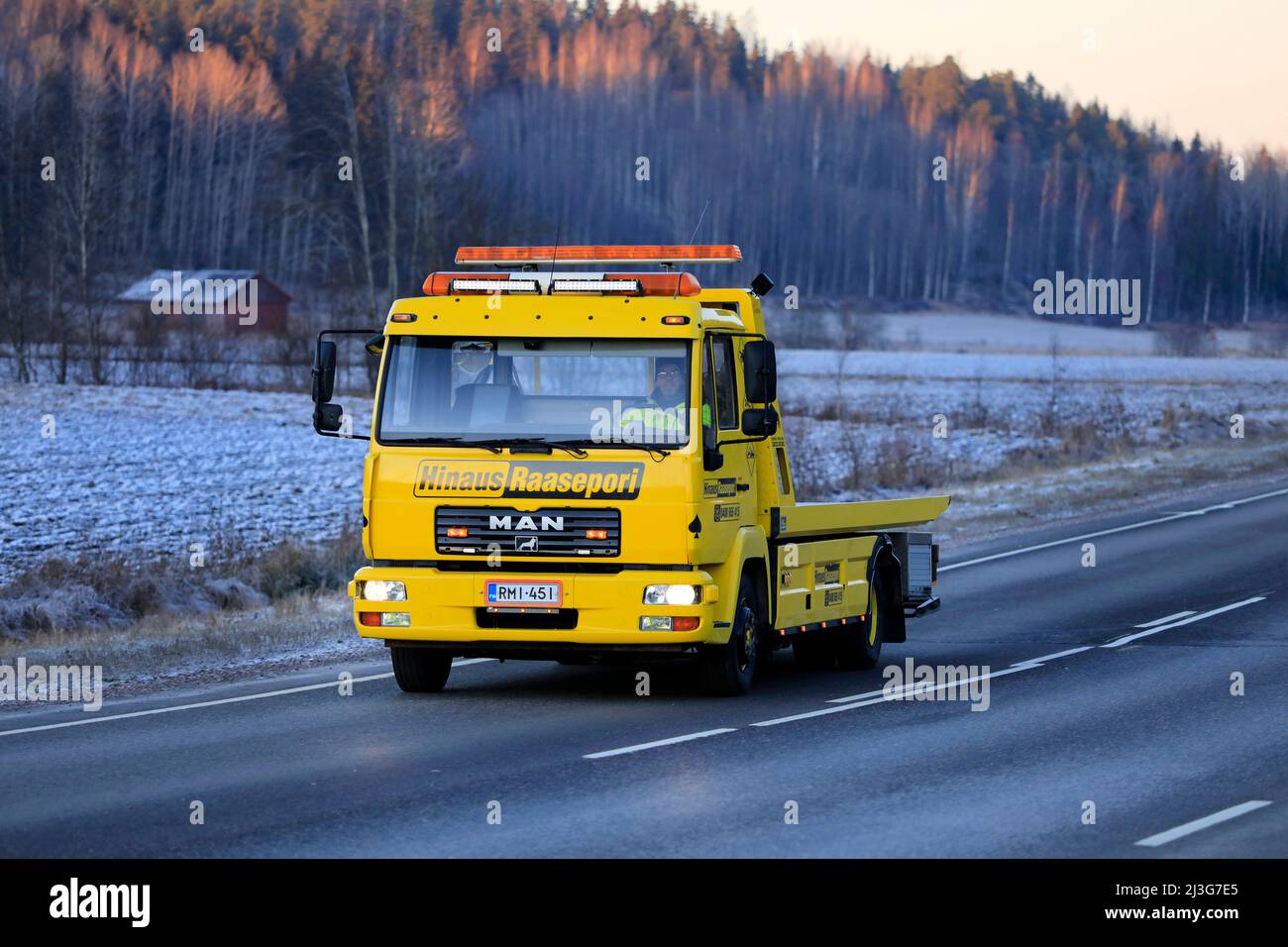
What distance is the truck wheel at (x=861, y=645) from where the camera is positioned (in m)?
15.6

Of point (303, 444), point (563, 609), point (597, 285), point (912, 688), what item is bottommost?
point (912, 688)

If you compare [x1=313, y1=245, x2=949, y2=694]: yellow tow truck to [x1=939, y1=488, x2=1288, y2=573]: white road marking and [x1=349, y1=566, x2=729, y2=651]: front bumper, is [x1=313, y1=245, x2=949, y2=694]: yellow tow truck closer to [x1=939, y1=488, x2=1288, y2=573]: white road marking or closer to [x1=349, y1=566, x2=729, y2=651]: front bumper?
[x1=349, y1=566, x2=729, y2=651]: front bumper

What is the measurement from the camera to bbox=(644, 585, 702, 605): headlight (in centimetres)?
1251

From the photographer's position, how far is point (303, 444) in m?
39.6

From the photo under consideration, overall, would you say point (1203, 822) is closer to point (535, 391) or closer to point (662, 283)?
point (535, 391)

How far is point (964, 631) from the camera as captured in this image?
1806 cm

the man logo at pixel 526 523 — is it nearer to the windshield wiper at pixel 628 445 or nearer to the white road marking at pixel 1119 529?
the windshield wiper at pixel 628 445

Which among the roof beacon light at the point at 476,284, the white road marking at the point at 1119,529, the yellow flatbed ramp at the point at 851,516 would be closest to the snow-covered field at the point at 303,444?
the white road marking at the point at 1119,529

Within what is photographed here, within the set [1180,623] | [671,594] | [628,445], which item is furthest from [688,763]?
[1180,623]

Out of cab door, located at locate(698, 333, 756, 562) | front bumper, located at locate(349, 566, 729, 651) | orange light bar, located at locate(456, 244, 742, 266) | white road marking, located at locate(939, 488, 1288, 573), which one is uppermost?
orange light bar, located at locate(456, 244, 742, 266)

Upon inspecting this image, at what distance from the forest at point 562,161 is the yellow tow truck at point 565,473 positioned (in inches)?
1804

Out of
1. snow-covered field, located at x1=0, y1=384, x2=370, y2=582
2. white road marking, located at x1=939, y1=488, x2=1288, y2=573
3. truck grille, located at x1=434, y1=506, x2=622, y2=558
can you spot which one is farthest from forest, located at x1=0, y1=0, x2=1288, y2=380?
truck grille, located at x1=434, y1=506, x2=622, y2=558

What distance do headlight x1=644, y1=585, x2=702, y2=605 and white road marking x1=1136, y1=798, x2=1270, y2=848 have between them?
4.15m

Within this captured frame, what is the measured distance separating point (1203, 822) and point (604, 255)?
6.81 meters
